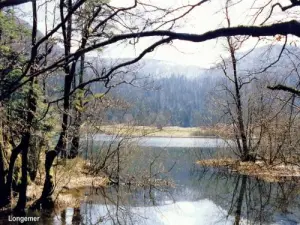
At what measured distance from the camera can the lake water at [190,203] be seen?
1104 centimetres

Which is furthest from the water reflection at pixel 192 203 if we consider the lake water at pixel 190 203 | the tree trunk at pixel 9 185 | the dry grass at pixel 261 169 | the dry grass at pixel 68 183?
the tree trunk at pixel 9 185

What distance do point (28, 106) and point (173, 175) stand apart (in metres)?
11.5

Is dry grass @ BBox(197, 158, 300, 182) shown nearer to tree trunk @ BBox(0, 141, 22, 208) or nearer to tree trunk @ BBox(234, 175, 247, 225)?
tree trunk @ BBox(234, 175, 247, 225)

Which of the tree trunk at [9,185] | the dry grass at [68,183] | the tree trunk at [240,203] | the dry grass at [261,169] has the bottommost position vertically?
the dry grass at [261,169]

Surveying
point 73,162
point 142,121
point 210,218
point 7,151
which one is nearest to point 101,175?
point 73,162

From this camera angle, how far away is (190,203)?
13.7 meters

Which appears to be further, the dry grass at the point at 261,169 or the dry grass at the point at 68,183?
the dry grass at the point at 261,169

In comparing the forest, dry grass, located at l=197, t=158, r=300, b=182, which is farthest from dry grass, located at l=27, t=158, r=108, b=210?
dry grass, located at l=197, t=158, r=300, b=182

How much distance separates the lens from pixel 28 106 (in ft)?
33.2

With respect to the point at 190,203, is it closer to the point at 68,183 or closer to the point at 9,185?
the point at 68,183

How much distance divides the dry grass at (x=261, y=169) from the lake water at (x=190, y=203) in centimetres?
143

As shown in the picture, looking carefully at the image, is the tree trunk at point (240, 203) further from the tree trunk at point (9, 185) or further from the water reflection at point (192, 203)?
the tree trunk at point (9, 185)

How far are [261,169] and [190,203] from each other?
31.4 ft

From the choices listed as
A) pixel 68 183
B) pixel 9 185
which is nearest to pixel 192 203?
pixel 68 183
